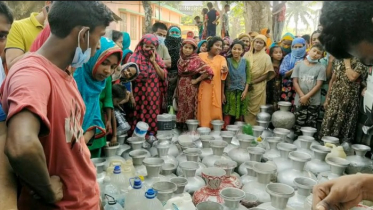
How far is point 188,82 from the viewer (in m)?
4.50

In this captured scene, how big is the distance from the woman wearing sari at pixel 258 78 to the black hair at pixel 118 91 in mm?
2256

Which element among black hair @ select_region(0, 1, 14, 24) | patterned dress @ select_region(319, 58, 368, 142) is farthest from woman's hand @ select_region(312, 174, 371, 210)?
patterned dress @ select_region(319, 58, 368, 142)

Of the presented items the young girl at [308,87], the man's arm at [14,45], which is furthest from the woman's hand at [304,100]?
the man's arm at [14,45]

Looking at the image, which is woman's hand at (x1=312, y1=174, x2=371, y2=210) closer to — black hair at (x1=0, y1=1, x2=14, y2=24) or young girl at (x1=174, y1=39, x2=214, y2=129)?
black hair at (x1=0, y1=1, x2=14, y2=24)

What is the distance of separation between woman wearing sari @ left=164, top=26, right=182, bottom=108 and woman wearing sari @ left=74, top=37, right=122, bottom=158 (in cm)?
237

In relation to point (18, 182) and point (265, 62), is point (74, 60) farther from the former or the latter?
point (265, 62)

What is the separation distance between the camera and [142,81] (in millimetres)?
3977

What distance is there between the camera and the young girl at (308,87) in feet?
14.3

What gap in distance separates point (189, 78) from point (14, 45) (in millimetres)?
2442

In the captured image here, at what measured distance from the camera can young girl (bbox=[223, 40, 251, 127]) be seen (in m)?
4.71

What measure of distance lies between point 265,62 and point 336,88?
45.3 inches

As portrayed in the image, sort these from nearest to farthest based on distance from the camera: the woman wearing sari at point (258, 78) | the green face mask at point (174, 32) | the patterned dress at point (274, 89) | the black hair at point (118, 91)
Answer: the black hair at point (118, 91) → the woman wearing sari at point (258, 78) → the patterned dress at point (274, 89) → the green face mask at point (174, 32)

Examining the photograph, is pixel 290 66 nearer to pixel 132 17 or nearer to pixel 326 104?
pixel 326 104

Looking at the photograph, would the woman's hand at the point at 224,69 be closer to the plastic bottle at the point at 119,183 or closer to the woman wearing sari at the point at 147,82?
the woman wearing sari at the point at 147,82
